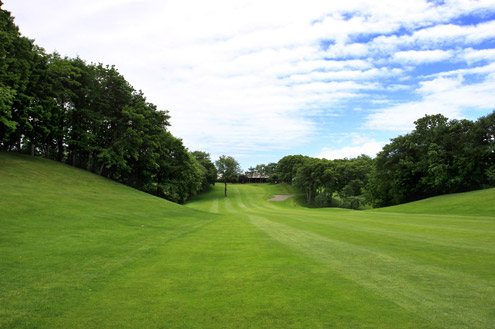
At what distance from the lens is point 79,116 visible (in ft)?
132

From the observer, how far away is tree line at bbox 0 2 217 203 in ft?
97.5

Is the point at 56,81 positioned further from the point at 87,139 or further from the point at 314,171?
the point at 314,171

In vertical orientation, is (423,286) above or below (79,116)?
below

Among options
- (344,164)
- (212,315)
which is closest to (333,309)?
(212,315)

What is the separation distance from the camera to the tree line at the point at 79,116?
97.5ft

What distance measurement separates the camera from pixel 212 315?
4.52m

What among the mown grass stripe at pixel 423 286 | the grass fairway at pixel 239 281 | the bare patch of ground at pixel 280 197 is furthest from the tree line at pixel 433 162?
the mown grass stripe at pixel 423 286

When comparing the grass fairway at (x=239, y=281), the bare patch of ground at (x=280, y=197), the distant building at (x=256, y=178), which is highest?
the distant building at (x=256, y=178)

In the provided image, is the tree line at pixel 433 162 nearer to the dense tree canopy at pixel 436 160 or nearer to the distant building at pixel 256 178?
the dense tree canopy at pixel 436 160

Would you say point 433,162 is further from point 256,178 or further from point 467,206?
point 256,178

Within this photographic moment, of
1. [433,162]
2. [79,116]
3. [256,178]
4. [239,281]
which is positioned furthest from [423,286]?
[256,178]

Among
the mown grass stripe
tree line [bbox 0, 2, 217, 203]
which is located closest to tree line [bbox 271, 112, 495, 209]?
tree line [bbox 0, 2, 217, 203]

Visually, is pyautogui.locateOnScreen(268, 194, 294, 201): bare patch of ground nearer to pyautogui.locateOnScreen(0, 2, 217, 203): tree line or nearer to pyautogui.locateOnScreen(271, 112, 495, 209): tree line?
pyautogui.locateOnScreen(271, 112, 495, 209): tree line

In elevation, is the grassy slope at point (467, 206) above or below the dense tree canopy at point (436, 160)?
below
